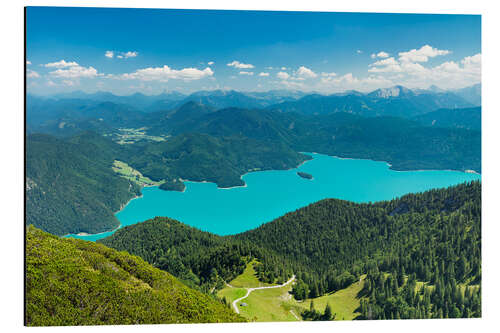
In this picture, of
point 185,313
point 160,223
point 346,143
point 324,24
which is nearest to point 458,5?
point 324,24

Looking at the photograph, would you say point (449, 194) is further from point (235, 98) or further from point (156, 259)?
point (235, 98)

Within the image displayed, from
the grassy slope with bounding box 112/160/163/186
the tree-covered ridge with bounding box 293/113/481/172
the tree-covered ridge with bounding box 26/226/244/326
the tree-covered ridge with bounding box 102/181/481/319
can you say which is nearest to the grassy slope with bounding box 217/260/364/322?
the tree-covered ridge with bounding box 102/181/481/319

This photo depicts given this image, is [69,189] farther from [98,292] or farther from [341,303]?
[341,303]

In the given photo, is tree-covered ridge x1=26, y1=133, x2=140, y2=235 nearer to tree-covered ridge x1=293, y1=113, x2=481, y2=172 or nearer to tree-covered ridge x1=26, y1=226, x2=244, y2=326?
tree-covered ridge x1=26, y1=226, x2=244, y2=326

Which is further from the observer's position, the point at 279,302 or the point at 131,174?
the point at 131,174

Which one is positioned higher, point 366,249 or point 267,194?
point 267,194

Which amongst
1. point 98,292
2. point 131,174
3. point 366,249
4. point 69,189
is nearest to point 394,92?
point 131,174
